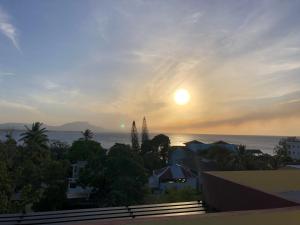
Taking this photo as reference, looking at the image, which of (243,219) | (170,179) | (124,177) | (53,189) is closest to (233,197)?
(243,219)

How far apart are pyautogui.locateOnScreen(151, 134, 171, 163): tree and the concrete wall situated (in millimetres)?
40265

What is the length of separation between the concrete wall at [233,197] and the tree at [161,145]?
40.3 meters

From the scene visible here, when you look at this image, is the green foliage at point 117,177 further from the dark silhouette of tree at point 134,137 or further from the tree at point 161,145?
the dark silhouette of tree at point 134,137

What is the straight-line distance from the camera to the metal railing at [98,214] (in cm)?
473

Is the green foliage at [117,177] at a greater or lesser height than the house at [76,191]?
greater

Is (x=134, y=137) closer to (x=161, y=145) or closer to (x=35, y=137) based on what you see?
(x=161, y=145)

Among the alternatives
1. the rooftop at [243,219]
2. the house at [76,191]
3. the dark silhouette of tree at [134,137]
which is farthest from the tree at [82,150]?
the rooftop at [243,219]

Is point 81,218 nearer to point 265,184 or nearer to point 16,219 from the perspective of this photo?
point 16,219

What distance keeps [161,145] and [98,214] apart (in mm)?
42678

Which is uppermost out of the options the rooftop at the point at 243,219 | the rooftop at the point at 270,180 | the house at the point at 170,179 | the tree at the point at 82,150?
the tree at the point at 82,150

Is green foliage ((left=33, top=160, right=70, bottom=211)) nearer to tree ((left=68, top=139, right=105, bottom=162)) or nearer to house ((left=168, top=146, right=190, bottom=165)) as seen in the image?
tree ((left=68, top=139, right=105, bottom=162))

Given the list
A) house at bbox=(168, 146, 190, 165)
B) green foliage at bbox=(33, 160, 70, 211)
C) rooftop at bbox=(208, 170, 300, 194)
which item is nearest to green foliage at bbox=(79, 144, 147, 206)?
green foliage at bbox=(33, 160, 70, 211)

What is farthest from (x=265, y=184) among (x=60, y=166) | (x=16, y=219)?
(x=60, y=166)

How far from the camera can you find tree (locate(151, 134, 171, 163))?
46.8m
